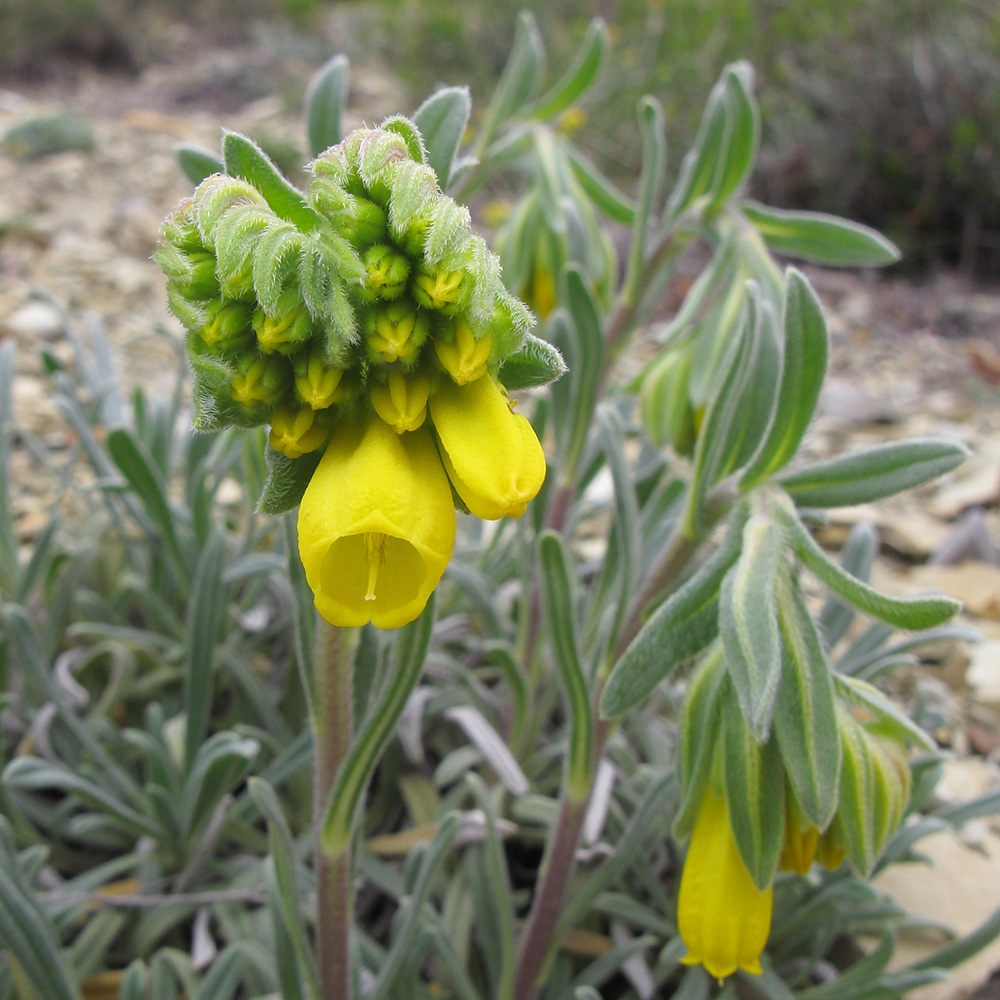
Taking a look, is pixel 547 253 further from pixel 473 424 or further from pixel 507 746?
pixel 473 424

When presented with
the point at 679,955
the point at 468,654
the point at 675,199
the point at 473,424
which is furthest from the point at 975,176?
the point at 473,424

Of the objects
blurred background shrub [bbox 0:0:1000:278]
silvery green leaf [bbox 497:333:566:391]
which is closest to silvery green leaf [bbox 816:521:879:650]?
silvery green leaf [bbox 497:333:566:391]

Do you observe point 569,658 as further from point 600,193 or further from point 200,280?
→ point 600,193

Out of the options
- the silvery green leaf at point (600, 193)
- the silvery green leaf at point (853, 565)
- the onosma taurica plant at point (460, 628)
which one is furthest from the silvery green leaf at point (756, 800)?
the silvery green leaf at point (600, 193)

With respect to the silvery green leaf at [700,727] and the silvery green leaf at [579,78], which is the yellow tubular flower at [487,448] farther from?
the silvery green leaf at [579,78]

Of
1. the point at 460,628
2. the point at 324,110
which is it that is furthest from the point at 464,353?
the point at 460,628
